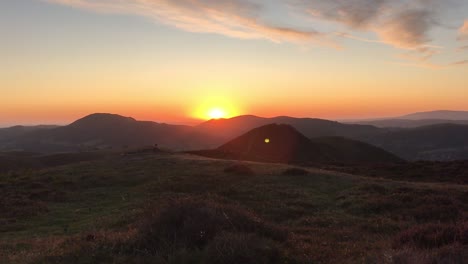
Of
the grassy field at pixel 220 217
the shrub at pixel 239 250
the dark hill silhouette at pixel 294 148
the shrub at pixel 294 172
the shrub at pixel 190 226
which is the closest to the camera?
the shrub at pixel 239 250

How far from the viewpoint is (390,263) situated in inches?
310

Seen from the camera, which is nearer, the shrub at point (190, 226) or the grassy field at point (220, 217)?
the grassy field at point (220, 217)

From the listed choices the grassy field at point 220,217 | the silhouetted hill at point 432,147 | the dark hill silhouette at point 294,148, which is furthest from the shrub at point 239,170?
the silhouetted hill at point 432,147

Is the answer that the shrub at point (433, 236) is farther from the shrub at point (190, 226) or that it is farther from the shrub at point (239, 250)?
the shrub at point (190, 226)

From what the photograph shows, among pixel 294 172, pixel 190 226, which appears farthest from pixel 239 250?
pixel 294 172

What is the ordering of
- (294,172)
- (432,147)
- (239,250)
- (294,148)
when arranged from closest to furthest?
(239,250)
(294,172)
(294,148)
(432,147)

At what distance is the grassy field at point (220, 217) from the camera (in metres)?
10.2

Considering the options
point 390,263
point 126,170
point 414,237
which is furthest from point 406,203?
point 126,170

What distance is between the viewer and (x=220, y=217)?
12.0 metres

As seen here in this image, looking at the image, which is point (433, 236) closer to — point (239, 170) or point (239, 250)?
point (239, 250)

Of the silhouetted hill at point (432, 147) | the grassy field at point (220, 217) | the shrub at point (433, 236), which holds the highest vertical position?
the shrub at point (433, 236)

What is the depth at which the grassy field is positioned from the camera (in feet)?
33.6

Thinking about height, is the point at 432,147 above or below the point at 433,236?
below

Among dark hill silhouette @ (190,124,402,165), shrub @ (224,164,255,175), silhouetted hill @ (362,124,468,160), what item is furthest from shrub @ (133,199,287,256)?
silhouetted hill @ (362,124,468,160)
